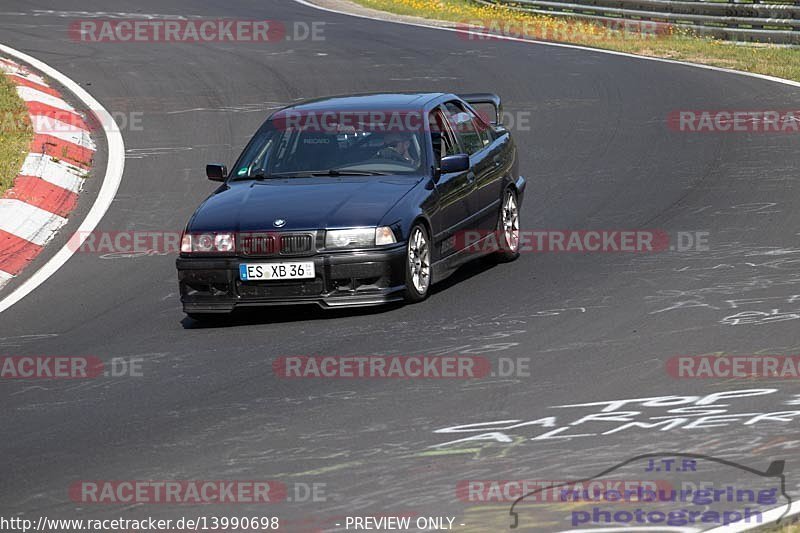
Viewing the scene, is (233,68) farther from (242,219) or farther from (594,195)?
(242,219)

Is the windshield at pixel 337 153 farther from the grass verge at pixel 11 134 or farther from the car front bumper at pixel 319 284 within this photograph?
the grass verge at pixel 11 134

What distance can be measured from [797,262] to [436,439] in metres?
4.89

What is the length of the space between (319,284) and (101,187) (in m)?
5.58

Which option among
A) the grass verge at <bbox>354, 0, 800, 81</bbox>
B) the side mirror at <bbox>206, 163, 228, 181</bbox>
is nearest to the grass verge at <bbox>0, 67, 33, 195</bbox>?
the side mirror at <bbox>206, 163, 228, 181</bbox>

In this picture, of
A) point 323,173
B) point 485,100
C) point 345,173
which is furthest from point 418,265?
point 485,100

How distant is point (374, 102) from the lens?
11242 millimetres

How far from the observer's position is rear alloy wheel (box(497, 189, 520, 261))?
11.5 m

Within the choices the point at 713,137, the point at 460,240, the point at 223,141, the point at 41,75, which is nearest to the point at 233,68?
the point at 41,75

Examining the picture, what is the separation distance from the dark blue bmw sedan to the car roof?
1cm

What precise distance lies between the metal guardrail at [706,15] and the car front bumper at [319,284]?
15619 mm

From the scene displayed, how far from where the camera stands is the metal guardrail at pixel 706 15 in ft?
78.1
